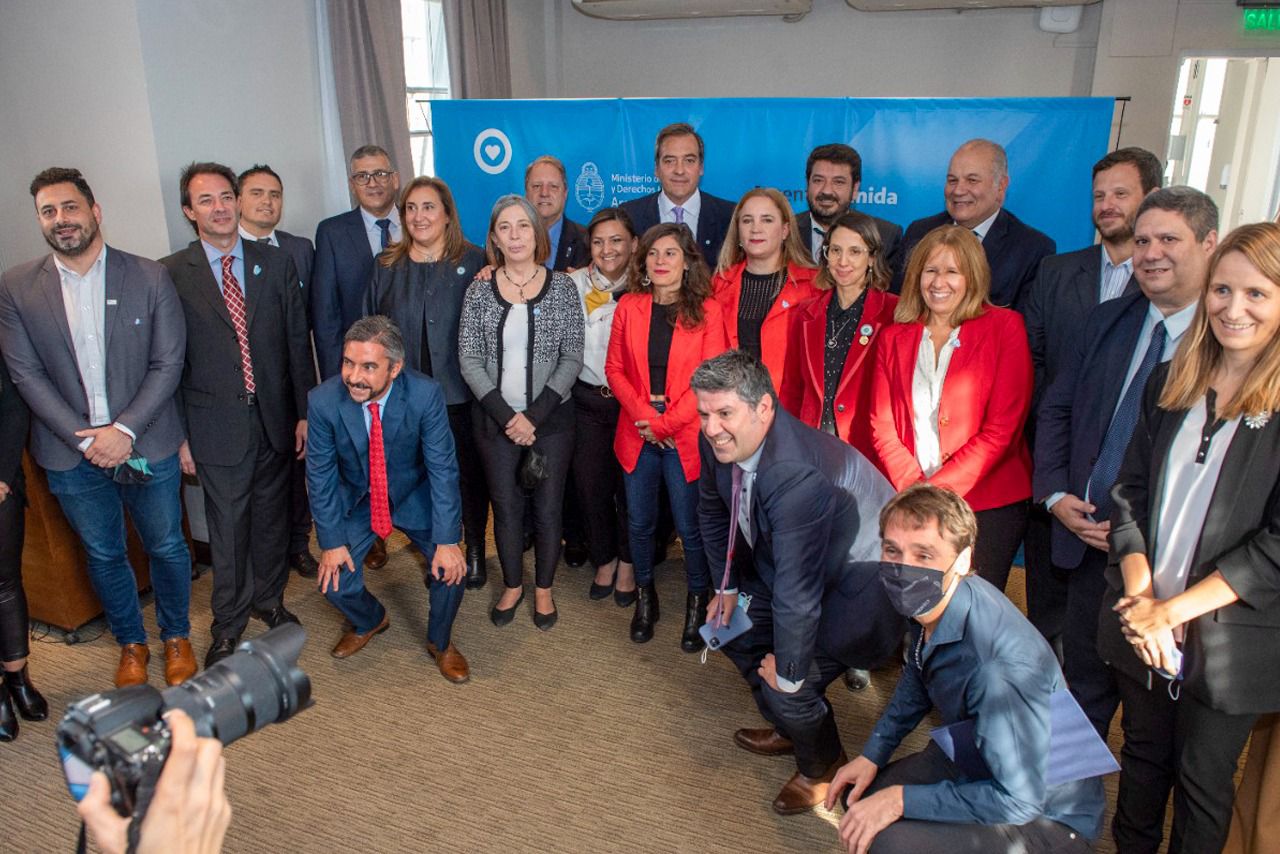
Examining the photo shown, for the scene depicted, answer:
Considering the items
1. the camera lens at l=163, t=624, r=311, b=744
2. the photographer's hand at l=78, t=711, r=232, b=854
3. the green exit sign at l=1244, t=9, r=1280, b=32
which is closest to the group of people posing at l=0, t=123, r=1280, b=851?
the camera lens at l=163, t=624, r=311, b=744

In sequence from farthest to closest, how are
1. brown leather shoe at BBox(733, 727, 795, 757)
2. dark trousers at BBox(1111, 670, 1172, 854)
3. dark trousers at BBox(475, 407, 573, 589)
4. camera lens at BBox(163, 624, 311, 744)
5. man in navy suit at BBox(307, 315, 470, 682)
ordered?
1. dark trousers at BBox(475, 407, 573, 589)
2. man in navy suit at BBox(307, 315, 470, 682)
3. brown leather shoe at BBox(733, 727, 795, 757)
4. dark trousers at BBox(1111, 670, 1172, 854)
5. camera lens at BBox(163, 624, 311, 744)

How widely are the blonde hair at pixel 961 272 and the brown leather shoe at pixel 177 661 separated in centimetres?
271

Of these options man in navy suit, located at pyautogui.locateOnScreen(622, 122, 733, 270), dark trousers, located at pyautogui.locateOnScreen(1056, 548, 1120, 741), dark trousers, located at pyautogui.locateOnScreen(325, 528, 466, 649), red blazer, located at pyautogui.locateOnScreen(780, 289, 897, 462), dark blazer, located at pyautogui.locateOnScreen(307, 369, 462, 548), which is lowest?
dark trousers, located at pyautogui.locateOnScreen(325, 528, 466, 649)

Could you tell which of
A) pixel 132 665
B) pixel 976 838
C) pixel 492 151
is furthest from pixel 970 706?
pixel 492 151

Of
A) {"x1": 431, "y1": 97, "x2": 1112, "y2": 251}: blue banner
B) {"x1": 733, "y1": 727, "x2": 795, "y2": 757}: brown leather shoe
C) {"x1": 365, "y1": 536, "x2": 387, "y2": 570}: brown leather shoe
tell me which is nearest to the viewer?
{"x1": 733, "y1": 727, "x2": 795, "y2": 757}: brown leather shoe

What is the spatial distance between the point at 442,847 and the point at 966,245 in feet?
7.35

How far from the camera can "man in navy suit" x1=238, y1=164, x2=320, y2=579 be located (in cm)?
370

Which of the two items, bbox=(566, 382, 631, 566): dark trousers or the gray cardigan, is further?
bbox=(566, 382, 631, 566): dark trousers

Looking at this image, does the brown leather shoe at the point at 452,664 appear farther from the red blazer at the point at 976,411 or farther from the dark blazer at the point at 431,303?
the red blazer at the point at 976,411

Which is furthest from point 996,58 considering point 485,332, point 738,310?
point 485,332

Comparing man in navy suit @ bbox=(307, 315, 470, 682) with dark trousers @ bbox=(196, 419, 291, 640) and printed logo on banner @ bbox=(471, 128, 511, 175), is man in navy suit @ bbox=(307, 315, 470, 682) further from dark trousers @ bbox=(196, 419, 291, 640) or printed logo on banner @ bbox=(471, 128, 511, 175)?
printed logo on banner @ bbox=(471, 128, 511, 175)

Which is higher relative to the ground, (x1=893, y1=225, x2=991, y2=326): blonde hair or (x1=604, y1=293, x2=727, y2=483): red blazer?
(x1=893, y1=225, x2=991, y2=326): blonde hair

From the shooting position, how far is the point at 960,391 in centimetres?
268

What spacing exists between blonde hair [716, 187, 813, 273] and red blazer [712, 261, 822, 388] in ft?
0.13
